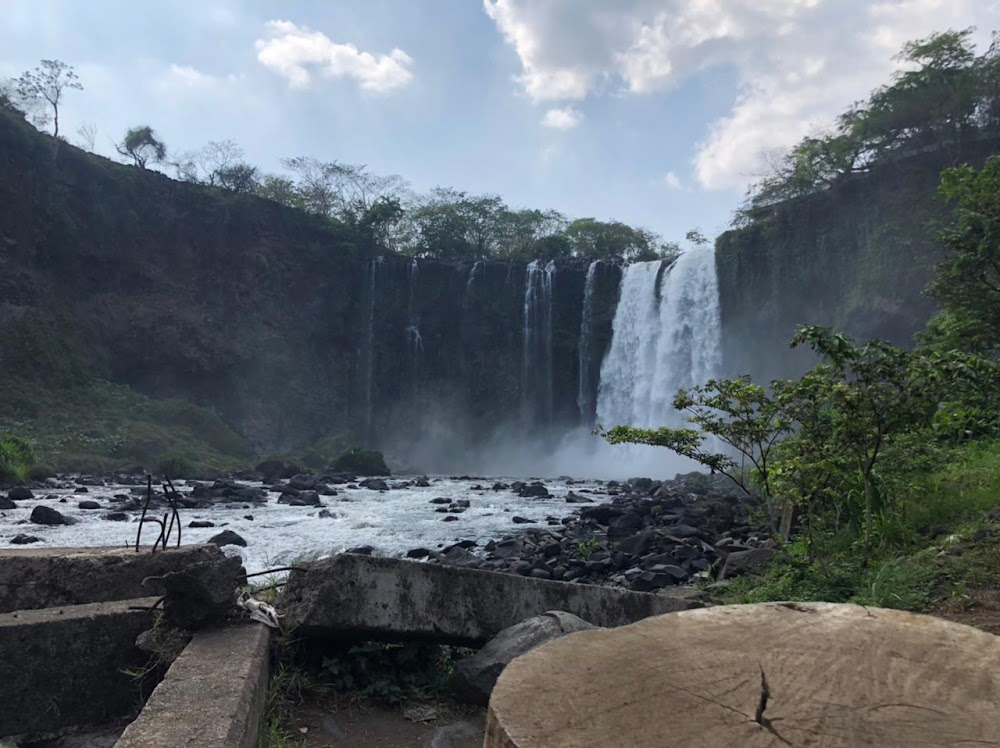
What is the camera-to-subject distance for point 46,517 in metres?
11.4

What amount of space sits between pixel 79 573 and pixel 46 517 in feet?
33.1

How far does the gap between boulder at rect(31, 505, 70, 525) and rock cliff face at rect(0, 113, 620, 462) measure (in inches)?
745

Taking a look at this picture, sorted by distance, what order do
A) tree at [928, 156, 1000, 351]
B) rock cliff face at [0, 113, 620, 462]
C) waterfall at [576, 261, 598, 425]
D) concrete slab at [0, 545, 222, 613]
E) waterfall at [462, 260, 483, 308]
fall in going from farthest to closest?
waterfall at [462, 260, 483, 308], waterfall at [576, 261, 598, 425], rock cliff face at [0, 113, 620, 462], tree at [928, 156, 1000, 351], concrete slab at [0, 545, 222, 613]

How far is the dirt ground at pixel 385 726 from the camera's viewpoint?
2859mm

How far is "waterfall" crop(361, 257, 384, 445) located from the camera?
37344 millimetres

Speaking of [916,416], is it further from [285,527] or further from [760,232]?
[760,232]

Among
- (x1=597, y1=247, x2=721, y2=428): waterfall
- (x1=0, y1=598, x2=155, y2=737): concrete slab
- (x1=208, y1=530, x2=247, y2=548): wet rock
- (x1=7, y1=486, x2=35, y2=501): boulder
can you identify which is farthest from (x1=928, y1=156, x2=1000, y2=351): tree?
(x1=597, y1=247, x2=721, y2=428): waterfall

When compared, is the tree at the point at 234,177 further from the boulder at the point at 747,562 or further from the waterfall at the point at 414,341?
the boulder at the point at 747,562

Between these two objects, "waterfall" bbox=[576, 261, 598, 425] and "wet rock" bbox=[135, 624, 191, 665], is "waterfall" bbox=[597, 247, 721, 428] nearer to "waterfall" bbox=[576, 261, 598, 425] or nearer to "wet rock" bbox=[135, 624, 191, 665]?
"waterfall" bbox=[576, 261, 598, 425]

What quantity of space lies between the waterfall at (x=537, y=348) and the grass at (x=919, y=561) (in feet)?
98.2

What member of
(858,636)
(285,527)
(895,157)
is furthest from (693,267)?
(858,636)

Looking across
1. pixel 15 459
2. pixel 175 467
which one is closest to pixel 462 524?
pixel 15 459

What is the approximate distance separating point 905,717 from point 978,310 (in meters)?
10.8

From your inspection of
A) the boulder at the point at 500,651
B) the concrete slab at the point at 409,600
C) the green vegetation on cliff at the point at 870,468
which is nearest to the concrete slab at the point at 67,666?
the concrete slab at the point at 409,600
